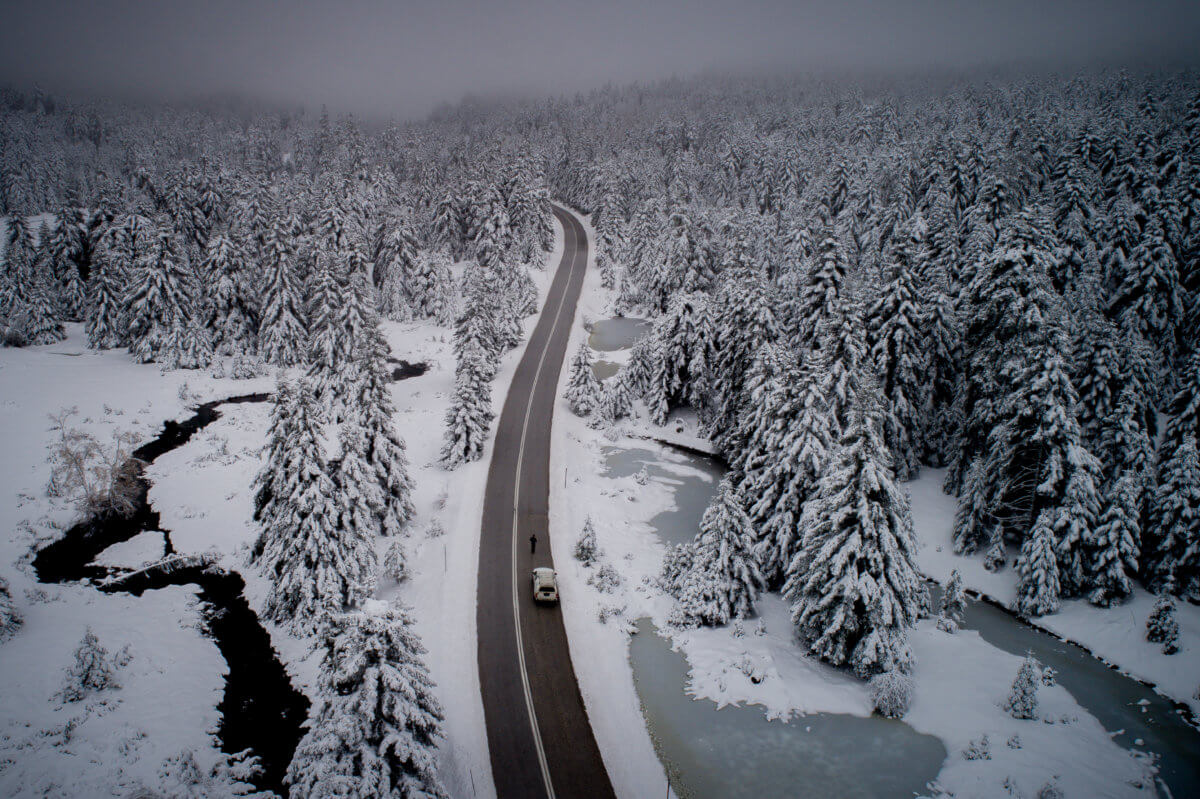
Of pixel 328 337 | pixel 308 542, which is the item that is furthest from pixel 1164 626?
pixel 328 337

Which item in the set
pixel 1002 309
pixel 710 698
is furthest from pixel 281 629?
pixel 1002 309

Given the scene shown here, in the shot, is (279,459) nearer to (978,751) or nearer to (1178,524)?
(978,751)

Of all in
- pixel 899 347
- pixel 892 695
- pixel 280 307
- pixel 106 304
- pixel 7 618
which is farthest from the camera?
pixel 106 304

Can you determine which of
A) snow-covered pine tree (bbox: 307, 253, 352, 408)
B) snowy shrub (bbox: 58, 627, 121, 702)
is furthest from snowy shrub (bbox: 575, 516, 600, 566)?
snow-covered pine tree (bbox: 307, 253, 352, 408)

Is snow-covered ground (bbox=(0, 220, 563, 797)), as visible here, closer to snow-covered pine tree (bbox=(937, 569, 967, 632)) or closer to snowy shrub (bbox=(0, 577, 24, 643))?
snowy shrub (bbox=(0, 577, 24, 643))

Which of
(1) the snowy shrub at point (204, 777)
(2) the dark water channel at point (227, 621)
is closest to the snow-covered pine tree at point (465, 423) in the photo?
(2) the dark water channel at point (227, 621)

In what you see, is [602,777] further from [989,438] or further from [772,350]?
[989,438]

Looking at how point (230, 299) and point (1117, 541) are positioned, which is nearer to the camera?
point (1117, 541)
